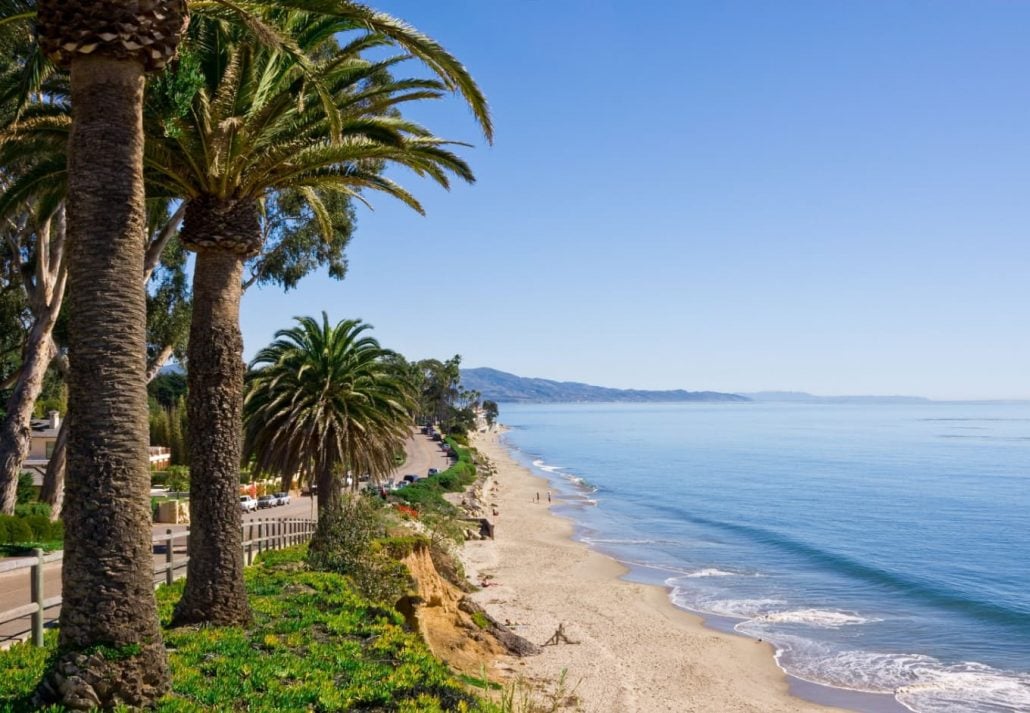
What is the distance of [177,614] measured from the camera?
1126 centimetres

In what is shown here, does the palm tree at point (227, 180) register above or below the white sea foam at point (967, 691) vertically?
above

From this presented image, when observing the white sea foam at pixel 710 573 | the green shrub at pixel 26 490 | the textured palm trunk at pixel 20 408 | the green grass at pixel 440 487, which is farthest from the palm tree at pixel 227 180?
the green grass at pixel 440 487

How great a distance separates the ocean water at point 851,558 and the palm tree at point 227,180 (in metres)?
18.8

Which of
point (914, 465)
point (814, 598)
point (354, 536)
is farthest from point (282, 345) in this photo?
point (914, 465)

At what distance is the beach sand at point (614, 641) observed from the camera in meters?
20.8

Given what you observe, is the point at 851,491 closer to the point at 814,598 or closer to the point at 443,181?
the point at 814,598

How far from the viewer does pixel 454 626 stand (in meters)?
19.5

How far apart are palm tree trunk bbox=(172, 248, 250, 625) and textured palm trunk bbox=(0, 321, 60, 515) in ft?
56.0

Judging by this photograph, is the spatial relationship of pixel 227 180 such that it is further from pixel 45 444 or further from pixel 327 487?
pixel 45 444

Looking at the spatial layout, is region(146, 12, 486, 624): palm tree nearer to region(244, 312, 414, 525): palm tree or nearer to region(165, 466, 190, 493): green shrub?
region(244, 312, 414, 525): palm tree

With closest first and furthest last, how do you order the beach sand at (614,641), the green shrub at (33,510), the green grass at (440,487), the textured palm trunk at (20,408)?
the beach sand at (614,641) → the textured palm trunk at (20,408) → the green shrub at (33,510) → the green grass at (440,487)

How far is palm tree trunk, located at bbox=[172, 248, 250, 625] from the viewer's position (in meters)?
11.2

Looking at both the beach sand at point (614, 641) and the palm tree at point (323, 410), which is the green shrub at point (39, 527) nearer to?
the palm tree at point (323, 410)

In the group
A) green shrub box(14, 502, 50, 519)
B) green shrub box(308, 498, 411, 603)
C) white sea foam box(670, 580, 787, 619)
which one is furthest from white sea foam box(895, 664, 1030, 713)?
green shrub box(14, 502, 50, 519)
